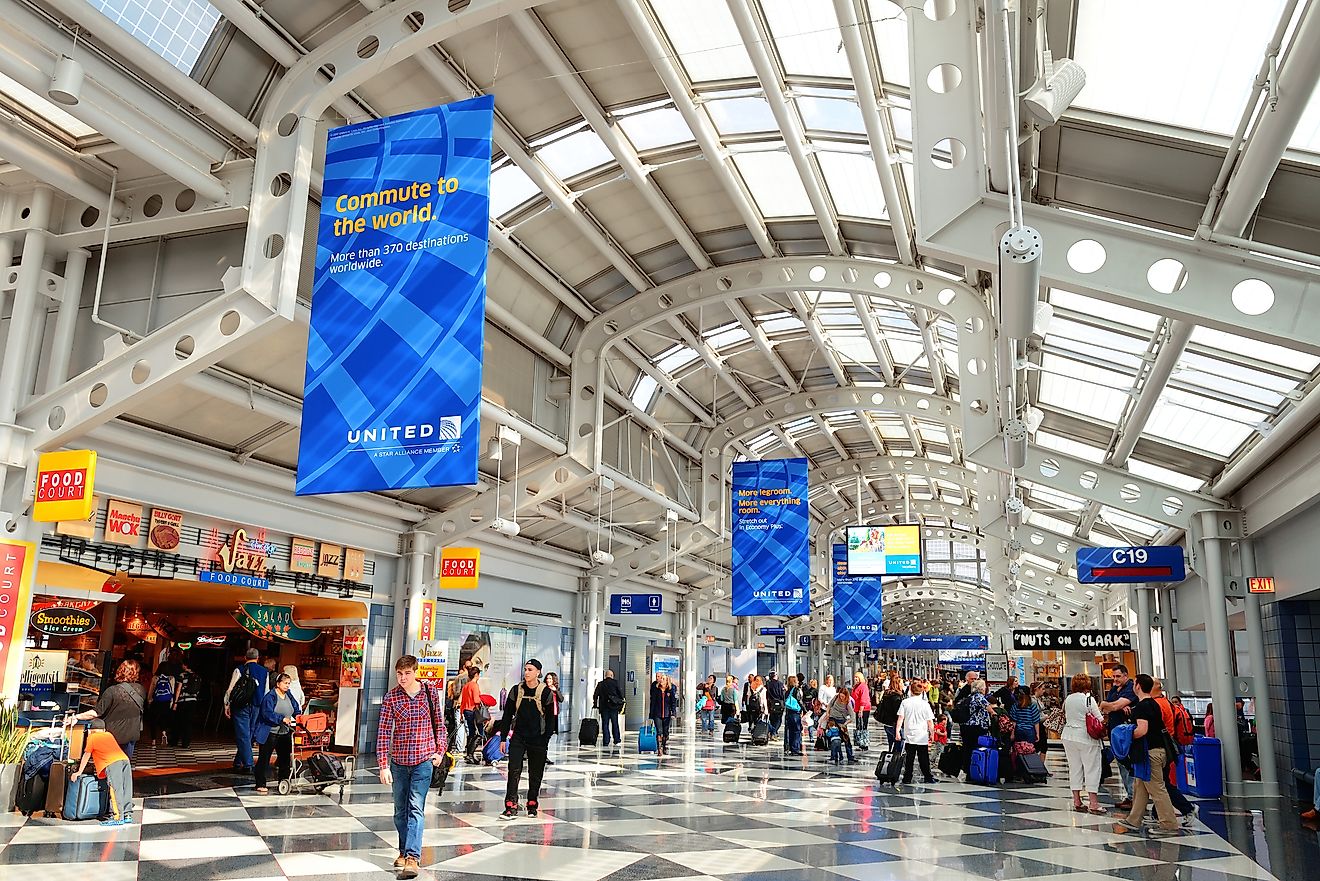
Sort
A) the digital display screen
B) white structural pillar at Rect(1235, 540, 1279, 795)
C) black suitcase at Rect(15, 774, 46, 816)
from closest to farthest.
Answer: black suitcase at Rect(15, 774, 46, 816) → white structural pillar at Rect(1235, 540, 1279, 795) → the digital display screen

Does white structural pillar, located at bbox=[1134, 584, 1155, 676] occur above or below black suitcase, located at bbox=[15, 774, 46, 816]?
above

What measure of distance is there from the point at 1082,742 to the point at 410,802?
25.1 feet

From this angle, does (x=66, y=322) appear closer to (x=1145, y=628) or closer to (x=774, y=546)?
(x=774, y=546)

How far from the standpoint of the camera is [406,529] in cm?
1708

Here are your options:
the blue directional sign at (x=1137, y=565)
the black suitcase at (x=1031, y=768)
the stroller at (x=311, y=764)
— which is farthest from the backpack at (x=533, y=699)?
the blue directional sign at (x=1137, y=565)

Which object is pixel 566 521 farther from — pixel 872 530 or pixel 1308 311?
pixel 1308 311

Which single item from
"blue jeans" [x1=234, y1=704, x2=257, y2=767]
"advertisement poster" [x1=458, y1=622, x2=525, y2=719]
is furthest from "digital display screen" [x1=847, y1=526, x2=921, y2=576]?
"blue jeans" [x1=234, y1=704, x2=257, y2=767]

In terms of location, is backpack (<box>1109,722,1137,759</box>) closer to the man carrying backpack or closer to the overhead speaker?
the overhead speaker

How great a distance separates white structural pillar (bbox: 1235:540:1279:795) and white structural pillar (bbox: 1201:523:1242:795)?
278 mm

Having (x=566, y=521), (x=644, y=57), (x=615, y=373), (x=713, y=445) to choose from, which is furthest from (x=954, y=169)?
(x=713, y=445)

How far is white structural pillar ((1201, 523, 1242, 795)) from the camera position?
1255cm

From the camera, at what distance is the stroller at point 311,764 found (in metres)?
10.6

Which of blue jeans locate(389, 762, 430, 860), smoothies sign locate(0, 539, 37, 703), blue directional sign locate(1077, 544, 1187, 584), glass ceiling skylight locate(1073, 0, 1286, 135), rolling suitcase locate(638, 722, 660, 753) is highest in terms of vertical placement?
glass ceiling skylight locate(1073, 0, 1286, 135)

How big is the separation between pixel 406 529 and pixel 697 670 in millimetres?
17417
